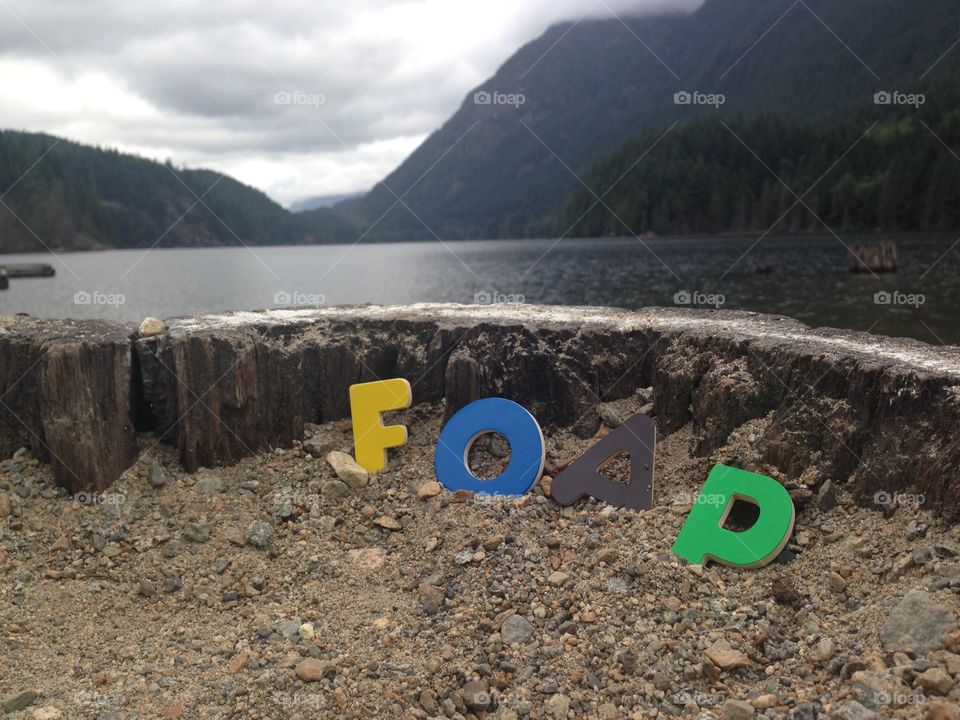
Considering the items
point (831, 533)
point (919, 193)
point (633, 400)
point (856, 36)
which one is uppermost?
point (856, 36)

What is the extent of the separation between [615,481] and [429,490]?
7.96 ft

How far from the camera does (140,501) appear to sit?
372 inches

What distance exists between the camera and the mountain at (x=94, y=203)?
138 m

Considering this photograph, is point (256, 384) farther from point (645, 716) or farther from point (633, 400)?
point (645, 716)

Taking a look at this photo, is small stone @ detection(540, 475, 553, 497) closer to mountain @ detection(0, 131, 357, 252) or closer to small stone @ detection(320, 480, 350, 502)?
small stone @ detection(320, 480, 350, 502)

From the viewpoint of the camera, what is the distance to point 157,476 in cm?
974

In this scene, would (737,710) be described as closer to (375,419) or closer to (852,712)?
(852,712)

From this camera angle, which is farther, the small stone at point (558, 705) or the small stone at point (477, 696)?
the small stone at point (477, 696)

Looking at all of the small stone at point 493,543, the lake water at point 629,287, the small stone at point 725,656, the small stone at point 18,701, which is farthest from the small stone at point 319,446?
the lake water at point 629,287

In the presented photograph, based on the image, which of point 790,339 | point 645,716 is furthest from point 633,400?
point 645,716

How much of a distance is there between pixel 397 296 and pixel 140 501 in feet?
132

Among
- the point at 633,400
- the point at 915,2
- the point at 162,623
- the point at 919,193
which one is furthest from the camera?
the point at 915,2

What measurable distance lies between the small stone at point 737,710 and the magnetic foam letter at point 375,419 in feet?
18.4

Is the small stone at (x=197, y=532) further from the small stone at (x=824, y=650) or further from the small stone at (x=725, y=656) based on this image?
the small stone at (x=824, y=650)
